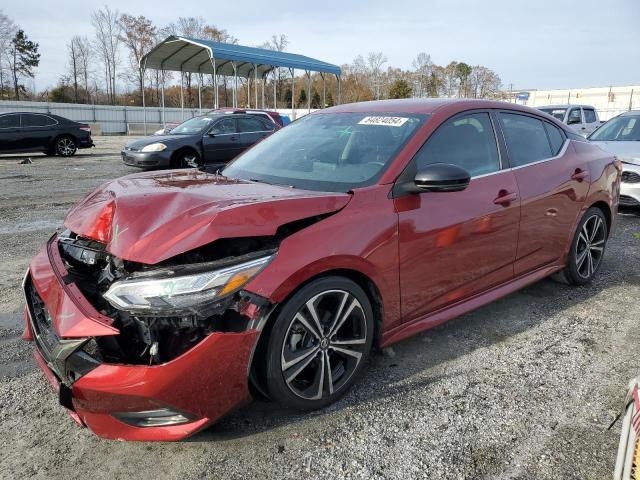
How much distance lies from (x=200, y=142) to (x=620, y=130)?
28.9ft

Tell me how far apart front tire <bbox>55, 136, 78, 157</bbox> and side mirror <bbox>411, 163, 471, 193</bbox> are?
1620cm

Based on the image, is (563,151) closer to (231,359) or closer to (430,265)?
(430,265)

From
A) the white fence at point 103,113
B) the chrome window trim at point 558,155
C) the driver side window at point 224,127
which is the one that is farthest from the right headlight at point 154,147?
the white fence at point 103,113

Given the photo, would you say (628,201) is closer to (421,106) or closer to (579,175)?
(579,175)

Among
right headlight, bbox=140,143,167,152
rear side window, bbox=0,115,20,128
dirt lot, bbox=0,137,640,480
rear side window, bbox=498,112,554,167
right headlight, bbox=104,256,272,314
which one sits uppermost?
rear side window, bbox=0,115,20,128

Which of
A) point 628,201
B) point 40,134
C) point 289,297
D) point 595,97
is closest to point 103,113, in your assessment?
point 40,134

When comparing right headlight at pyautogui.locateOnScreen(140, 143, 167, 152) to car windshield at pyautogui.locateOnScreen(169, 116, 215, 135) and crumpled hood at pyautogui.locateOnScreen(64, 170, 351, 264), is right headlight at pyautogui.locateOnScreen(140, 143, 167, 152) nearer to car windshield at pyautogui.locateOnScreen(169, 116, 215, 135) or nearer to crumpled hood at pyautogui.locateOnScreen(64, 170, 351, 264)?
car windshield at pyautogui.locateOnScreen(169, 116, 215, 135)

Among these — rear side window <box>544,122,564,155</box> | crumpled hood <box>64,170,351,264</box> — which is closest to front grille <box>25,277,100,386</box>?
crumpled hood <box>64,170,351,264</box>

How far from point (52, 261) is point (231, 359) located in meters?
1.22

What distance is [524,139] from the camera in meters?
3.78

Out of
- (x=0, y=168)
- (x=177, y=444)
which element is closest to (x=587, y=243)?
(x=177, y=444)

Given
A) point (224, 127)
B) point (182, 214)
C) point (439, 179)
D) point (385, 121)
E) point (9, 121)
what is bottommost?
point (182, 214)

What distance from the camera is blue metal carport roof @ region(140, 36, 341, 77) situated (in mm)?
20125

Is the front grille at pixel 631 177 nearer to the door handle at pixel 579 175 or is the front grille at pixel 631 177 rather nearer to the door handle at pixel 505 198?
the door handle at pixel 579 175
